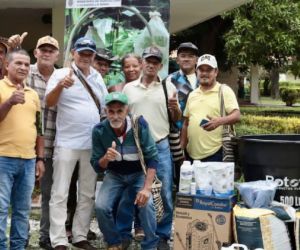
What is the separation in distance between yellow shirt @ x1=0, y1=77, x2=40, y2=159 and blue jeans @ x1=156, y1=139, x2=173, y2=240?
1199 mm

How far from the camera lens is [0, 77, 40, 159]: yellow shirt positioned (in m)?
4.45

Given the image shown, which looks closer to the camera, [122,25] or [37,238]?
[37,238]

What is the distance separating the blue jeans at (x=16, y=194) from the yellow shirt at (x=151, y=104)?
108 cm

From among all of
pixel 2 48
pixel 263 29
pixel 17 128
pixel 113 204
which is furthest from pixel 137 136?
pixel 263 29

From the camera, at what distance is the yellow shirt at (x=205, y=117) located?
5203 mm

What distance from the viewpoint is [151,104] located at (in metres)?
5.11

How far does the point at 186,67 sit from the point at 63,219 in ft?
6.34

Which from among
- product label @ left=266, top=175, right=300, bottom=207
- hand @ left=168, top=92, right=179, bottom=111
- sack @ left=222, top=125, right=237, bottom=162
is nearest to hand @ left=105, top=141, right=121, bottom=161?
hand @ left=168, top=92, right=179, bottom=111

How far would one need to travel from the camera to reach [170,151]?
213 inches

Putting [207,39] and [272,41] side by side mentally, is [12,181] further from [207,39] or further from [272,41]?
[207,39]

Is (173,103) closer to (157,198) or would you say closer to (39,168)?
(157,198)

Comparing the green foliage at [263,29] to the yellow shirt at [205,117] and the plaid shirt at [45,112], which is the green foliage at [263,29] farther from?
the plaid shirt at [45,112]

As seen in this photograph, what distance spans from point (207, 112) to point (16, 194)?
1.86 metres

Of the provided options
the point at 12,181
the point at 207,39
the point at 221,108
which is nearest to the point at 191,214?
the point at 221,108
